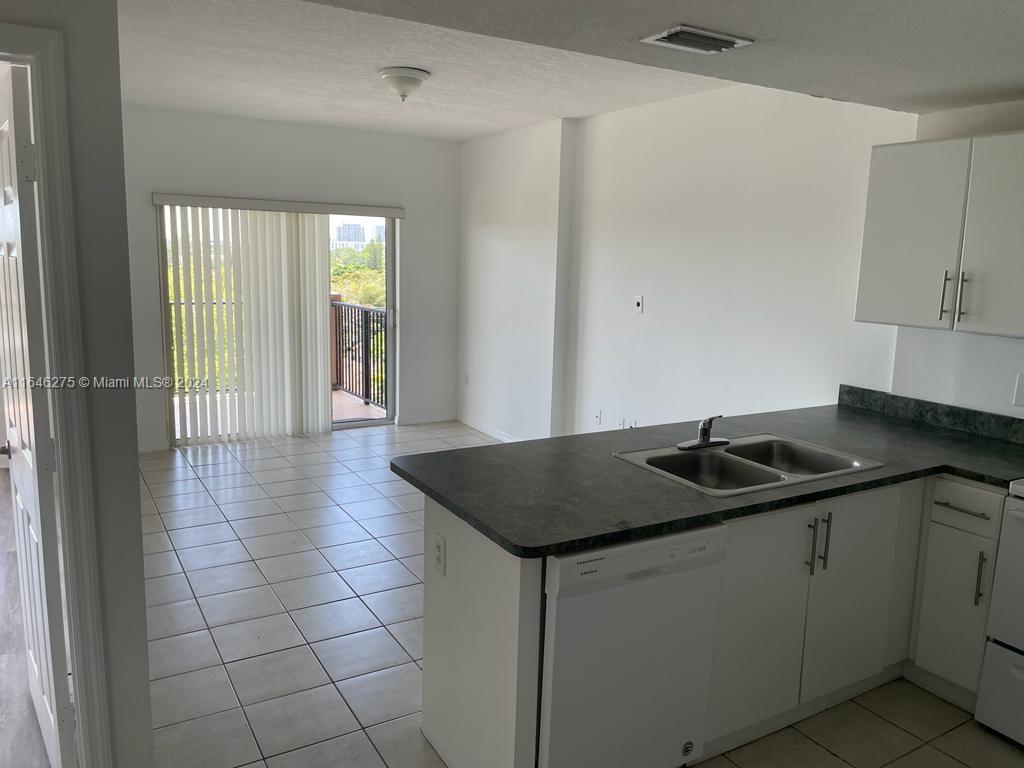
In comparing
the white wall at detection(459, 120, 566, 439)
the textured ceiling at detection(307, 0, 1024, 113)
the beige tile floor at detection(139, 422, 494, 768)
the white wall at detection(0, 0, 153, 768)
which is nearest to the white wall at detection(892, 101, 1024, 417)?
the textured ceiling at detection(307, 0, 1024, 113)

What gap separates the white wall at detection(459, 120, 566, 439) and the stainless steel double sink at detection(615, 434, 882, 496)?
279cm

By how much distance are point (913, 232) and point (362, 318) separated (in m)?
5.36

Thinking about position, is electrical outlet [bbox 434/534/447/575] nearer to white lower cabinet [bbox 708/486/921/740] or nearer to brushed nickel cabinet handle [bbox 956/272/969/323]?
white lower cabinet [bbox 708/486/921/740]

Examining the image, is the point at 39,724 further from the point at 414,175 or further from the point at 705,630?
the point at 414,175

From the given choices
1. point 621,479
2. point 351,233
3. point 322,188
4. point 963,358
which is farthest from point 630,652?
point 351,233

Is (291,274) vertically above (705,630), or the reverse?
(291,274)

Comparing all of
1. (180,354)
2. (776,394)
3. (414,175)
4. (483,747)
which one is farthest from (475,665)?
(414,175)

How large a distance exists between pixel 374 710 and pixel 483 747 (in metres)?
0.66

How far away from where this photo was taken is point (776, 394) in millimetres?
3957

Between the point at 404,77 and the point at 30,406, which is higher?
the point at 404,77

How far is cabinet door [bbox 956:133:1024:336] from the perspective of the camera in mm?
2539

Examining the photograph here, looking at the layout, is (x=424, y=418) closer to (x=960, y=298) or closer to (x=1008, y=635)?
(x=960, y=298)

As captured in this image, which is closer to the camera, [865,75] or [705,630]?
[705,630]

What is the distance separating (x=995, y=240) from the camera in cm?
261
